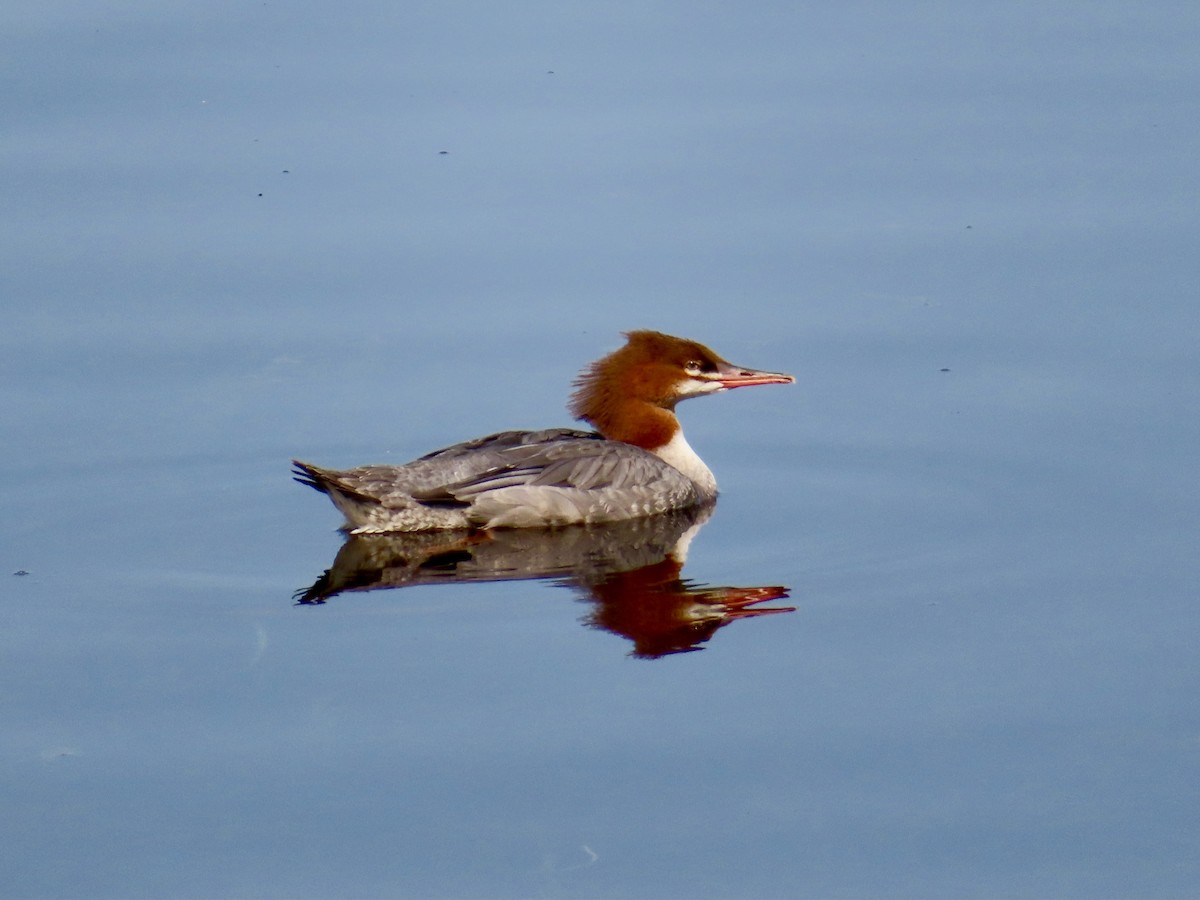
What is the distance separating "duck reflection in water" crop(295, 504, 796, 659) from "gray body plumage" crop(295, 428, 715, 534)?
0.26 ft

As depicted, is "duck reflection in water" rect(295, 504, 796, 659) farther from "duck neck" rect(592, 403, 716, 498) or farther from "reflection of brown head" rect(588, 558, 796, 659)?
"duck neck" rect(592, 403, 716, 498)

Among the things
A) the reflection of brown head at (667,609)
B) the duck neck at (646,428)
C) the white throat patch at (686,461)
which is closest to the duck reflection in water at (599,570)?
the reflection of brown head at (667,609)

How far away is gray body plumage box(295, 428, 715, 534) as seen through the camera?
33.3 ft

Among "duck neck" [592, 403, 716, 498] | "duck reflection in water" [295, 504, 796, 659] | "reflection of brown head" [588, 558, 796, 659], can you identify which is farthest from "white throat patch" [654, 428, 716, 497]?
"reflection of brown head" [588, 558, 796, 659]

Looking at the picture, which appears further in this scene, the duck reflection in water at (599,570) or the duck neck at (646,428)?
the duck neck at (646,428)

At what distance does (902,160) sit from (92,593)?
6798mm

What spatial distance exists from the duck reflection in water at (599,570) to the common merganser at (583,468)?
10 centimetres

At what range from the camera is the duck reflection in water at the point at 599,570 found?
351 inches

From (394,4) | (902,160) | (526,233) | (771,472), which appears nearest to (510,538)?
(771,472)

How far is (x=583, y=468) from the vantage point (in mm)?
10867

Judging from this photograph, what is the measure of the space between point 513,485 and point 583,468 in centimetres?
48

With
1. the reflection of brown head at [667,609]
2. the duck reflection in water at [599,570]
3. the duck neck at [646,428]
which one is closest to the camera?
the reflection of brown head at [667,609]

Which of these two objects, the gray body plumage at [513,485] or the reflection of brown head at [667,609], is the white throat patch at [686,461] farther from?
the reflection of brown head at [667,609]

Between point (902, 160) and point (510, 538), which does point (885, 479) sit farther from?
point (902, 160)
